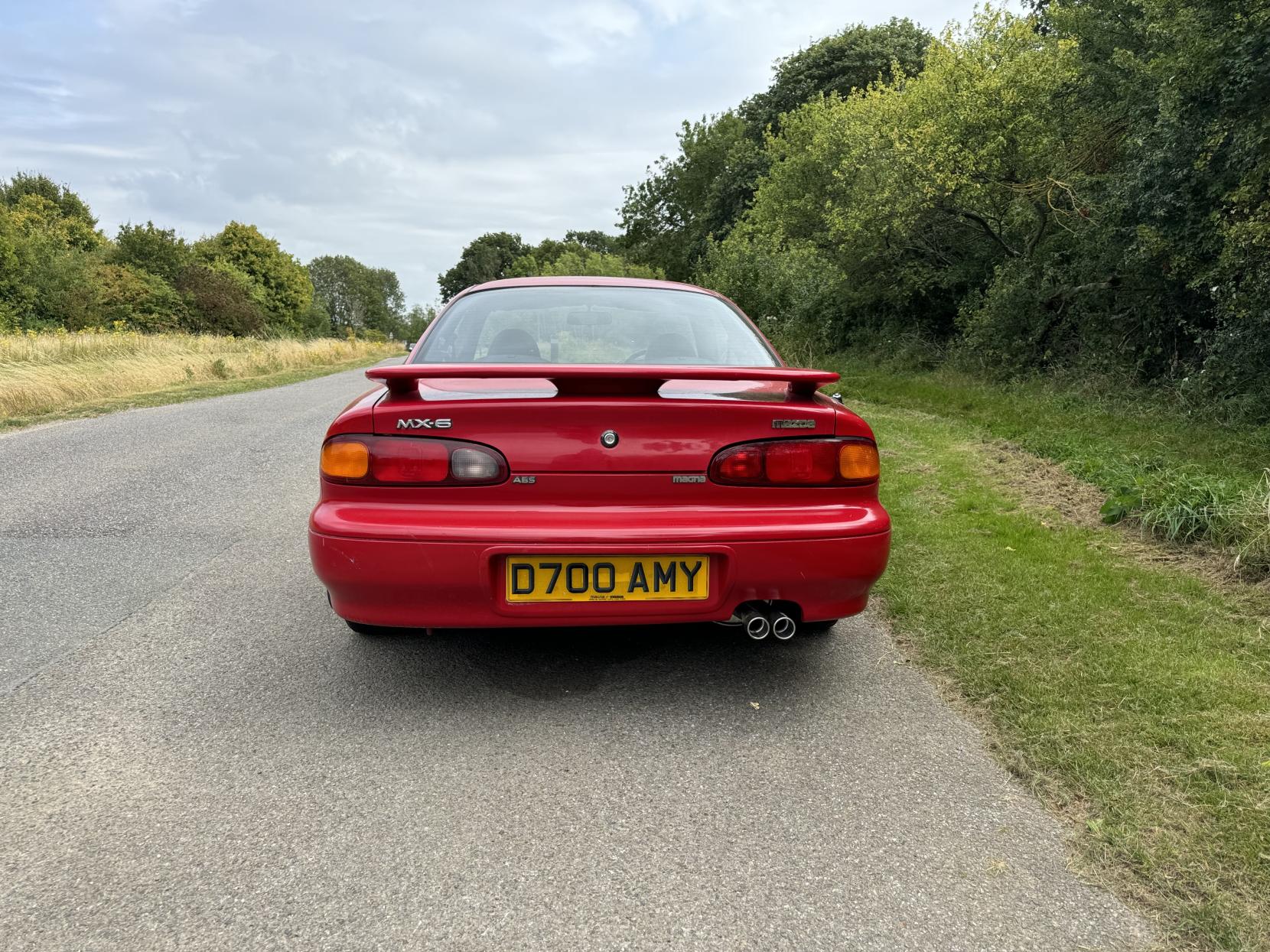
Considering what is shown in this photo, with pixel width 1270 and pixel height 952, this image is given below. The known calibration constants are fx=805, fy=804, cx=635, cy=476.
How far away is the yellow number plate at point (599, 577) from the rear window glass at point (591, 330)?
2.94ft

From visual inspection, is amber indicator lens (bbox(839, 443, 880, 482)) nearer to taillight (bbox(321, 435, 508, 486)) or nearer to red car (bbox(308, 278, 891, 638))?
red car (bbox(308, 278, 891, 638))

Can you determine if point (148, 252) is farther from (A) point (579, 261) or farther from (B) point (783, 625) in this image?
(B) point (783, 625)

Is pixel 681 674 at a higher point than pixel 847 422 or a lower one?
lower

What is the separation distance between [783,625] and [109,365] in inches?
706

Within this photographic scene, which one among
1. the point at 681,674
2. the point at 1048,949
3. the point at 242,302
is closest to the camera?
the point at 1048,949

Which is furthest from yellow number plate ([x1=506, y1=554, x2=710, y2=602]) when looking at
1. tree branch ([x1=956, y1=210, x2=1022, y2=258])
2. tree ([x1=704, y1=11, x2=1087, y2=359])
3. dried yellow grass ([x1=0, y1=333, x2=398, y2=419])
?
tree branch ([x1=956, y1=210, x2=1022, y2=258])

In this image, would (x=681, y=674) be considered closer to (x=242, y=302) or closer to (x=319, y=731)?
(x=319, y=731)

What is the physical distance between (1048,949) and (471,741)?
1.58 metres

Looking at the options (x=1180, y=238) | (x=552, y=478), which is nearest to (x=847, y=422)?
(x=552, y=478)

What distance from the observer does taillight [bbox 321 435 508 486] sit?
2.46m

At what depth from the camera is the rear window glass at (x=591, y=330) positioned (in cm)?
318

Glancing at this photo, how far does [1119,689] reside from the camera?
2723mm

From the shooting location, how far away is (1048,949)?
5.44ft

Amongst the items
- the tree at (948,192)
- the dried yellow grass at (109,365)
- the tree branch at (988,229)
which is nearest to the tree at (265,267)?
the dried yellow grass at (109,365)
